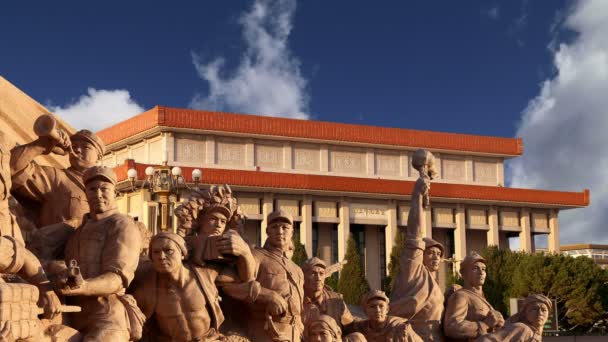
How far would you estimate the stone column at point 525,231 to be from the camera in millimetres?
51438

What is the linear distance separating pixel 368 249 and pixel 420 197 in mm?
42198

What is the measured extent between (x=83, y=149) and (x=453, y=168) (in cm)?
4901

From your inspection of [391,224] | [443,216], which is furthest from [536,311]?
[443,216]

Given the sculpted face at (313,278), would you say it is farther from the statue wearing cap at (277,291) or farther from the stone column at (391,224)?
the stone column at (391,224)

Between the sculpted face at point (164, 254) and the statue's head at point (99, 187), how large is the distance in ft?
1.09

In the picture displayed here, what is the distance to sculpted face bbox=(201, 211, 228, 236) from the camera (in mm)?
5469

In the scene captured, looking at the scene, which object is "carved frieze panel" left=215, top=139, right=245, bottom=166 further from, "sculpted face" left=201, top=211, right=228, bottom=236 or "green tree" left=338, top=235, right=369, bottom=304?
"sculpted face" left=201, top=211, right=228, bottom=236

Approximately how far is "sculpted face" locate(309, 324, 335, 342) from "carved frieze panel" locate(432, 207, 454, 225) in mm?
44103

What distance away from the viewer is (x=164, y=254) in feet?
15.6

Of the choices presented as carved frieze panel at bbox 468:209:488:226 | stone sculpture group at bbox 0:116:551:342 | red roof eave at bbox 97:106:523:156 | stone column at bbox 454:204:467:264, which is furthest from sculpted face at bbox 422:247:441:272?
carved frieze panel at bbox 468:209:488:226

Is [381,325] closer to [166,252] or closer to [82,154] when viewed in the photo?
[166,252]

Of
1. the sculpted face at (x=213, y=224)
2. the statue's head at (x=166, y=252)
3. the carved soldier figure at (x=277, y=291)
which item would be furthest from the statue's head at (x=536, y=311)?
the statue's head at (x=166, y=252)

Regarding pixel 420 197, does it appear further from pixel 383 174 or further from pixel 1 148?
A: pixel 383 174

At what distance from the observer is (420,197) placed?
760cm
